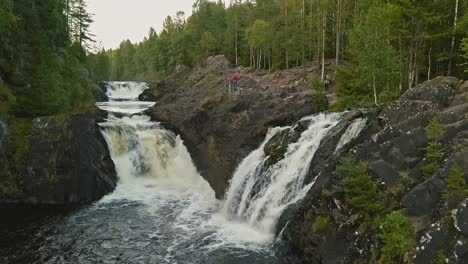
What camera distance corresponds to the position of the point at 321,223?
14812mm

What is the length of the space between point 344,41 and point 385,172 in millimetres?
39184

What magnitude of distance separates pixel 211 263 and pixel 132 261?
3.41 meters

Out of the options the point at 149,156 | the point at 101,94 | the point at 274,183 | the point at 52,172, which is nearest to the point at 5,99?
the point at 52,172

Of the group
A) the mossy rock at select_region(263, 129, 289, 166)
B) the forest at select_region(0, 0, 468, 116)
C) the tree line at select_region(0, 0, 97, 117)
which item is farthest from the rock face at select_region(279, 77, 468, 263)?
the tree line at select_region(0, 0, 97, 117)

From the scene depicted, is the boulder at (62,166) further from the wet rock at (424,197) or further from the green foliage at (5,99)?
the wet rock at (424,197)

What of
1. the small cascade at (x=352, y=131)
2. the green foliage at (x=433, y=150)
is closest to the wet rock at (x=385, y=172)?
the green foliage at (x=433, y=150)

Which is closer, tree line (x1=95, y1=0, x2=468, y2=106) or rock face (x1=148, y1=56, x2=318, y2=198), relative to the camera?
tree line (x1=95, y1=0, x2=468, y2=106)

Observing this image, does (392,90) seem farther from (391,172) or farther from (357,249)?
(357,249)

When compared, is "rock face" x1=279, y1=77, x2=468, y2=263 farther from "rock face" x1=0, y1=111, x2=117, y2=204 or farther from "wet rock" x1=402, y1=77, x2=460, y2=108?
"rock face" x1=0, y1=111, x2=117, y2=204

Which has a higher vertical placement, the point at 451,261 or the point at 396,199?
the point at 396,199

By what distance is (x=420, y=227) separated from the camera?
36.4 feet

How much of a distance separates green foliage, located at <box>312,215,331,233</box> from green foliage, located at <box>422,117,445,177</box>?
3886 mm

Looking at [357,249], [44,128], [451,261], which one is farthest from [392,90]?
[44,128]

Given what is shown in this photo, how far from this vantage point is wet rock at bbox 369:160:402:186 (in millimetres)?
13117
